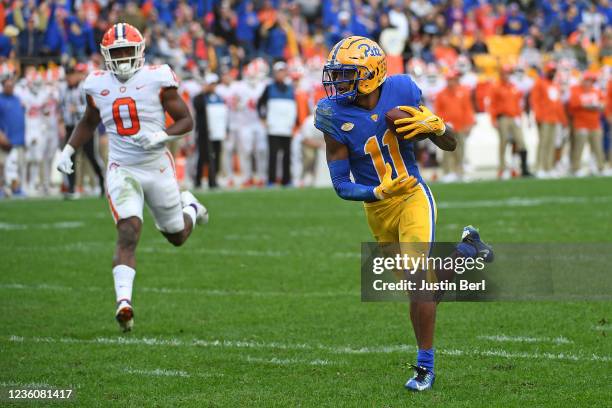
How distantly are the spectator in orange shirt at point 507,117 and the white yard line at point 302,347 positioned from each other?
13.7 metres

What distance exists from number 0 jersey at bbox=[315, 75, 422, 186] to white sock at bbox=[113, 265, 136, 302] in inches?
67.1

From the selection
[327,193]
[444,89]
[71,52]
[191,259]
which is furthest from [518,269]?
[71,52]

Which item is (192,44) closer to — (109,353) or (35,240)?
(35,240)

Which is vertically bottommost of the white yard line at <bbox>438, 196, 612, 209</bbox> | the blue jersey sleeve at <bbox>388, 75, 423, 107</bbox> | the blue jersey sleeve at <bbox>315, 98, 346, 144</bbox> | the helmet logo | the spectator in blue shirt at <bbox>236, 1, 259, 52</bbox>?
the white yard line at <bbox>438, 196, 612, 209</bbox>

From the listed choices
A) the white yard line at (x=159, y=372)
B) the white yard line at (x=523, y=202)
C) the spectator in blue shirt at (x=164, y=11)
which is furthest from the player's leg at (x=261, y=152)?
the white yard line at (x=159, y=372)

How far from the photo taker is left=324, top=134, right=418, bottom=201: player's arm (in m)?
5.48

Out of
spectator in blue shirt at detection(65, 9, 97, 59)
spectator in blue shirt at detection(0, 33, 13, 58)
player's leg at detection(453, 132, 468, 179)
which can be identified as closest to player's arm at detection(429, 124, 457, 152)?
player's leg at detection(453, 132, 468, 179)

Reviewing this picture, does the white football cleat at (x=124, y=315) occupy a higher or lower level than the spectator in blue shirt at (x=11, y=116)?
lower

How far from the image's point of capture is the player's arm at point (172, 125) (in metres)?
7.38

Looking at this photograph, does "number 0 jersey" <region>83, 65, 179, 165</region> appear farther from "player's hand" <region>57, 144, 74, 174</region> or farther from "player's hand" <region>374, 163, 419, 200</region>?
"player's hand" <region>374, 163, 419, 200</region>

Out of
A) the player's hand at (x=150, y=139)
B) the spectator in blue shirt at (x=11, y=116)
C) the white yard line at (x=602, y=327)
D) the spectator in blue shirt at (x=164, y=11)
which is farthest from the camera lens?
the spectator in blue shirt at (x=164, y=11)

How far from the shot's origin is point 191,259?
10.4 meters

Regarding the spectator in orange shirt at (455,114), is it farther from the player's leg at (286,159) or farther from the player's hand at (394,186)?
A: the player's hand at (394,186)

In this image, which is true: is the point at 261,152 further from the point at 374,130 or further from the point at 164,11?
the point at 374,130
